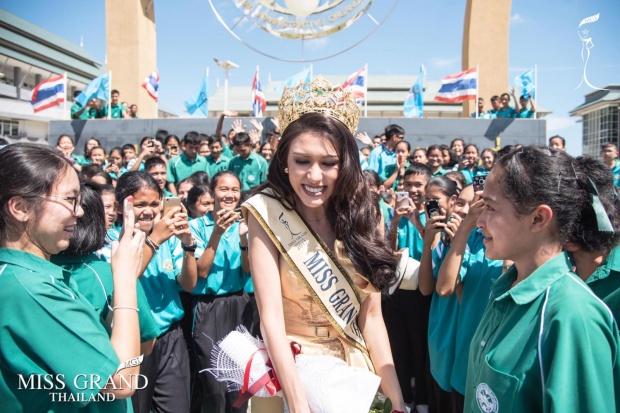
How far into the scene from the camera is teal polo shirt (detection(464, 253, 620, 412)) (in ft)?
3.96

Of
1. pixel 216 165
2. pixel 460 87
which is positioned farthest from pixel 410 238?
pixel 460 87

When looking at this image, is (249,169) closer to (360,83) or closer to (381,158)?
(381,158)

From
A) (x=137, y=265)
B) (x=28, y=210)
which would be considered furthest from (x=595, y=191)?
(x=28, y=210)

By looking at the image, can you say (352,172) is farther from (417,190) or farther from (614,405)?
(417,190)

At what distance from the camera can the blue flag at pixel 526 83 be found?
10.2 m

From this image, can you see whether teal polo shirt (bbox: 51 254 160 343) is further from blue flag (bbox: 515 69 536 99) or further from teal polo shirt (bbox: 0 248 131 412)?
blue flag (bbox: 515 69 536 99)

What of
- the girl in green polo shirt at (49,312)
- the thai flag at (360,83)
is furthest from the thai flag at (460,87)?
the girl in green polo shirt at (49,312)

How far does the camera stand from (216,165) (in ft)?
24.3

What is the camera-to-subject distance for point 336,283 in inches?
77.9

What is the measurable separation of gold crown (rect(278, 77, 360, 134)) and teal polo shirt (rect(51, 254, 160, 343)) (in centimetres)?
100

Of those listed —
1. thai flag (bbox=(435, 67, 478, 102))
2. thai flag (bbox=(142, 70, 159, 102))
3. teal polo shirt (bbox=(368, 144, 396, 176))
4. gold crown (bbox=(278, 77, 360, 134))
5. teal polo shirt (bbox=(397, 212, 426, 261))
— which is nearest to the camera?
gold crown (bbox=(278, 77, 360, 134))

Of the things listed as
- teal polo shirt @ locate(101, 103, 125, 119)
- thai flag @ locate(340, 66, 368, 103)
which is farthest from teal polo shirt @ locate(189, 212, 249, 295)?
teal polo shirt @ locate(101, 103, 125, 119)

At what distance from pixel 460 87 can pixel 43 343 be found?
10947mm

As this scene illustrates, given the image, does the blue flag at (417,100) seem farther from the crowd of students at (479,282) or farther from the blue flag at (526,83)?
the crowd of students at (479,282)
